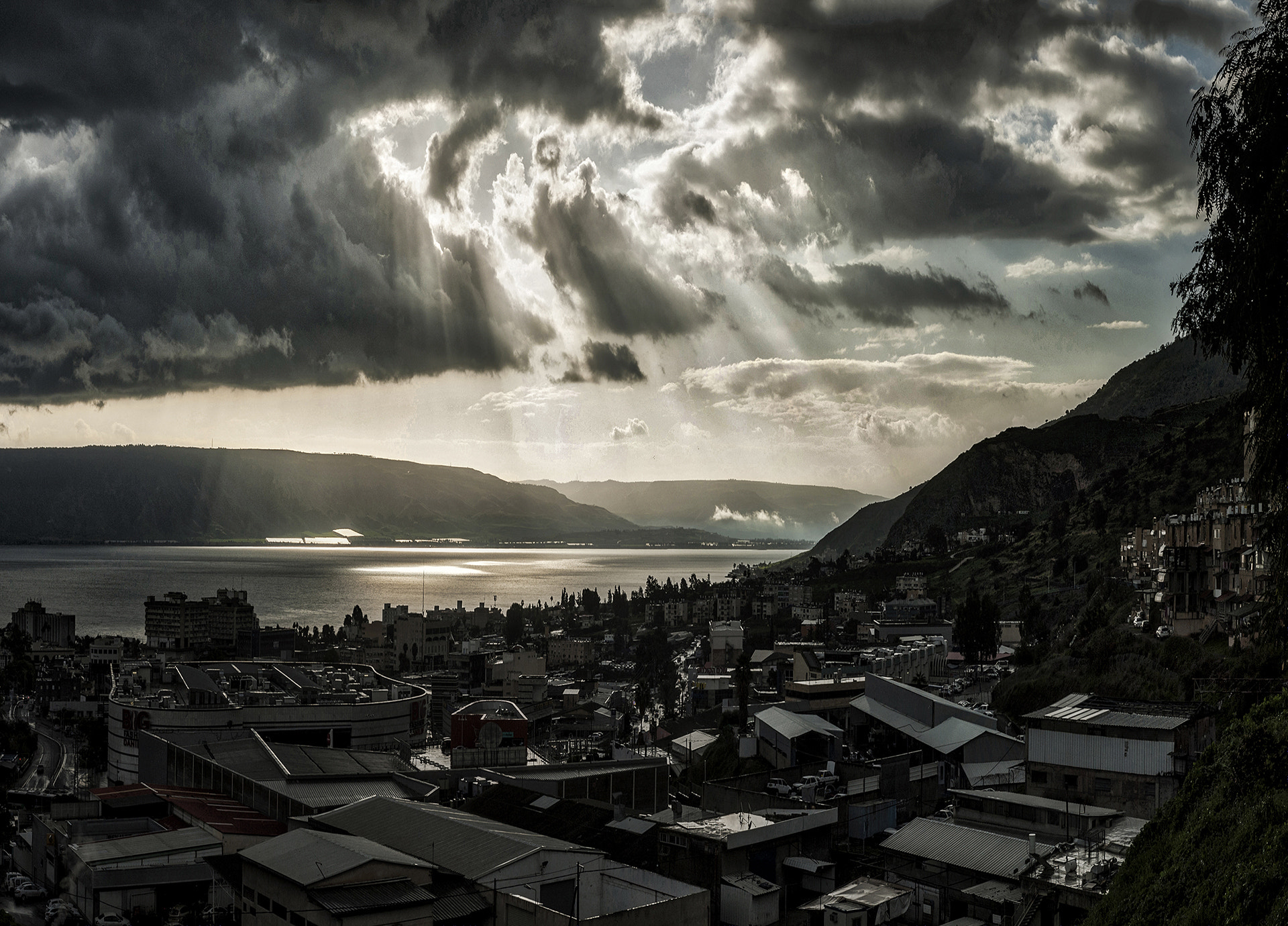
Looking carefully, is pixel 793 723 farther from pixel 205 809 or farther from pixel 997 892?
pixel 205 809

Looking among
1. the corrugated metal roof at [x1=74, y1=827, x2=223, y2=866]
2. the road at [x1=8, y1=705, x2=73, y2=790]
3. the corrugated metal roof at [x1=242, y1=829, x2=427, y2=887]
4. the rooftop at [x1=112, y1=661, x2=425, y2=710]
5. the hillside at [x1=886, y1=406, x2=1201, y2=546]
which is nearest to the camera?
the corrugated metal roof at [x1=242, y1=829, x2=427, y2=887]

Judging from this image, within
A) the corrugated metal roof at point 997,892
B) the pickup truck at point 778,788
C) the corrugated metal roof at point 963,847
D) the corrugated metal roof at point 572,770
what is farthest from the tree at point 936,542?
the corrugated metal roof at point 997,892

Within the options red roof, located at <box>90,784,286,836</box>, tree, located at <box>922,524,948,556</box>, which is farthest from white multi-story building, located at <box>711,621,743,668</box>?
red roof, located at <box>90,784,286,836</box>

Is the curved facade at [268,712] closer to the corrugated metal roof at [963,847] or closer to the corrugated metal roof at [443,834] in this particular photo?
the corrugated metal roof at [443,834]

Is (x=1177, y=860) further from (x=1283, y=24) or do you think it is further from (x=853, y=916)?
(x=853, y=916)

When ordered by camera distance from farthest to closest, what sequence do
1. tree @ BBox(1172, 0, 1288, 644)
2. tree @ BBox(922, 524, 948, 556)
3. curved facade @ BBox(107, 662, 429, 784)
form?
tree @ BBox(922, 524, 948, 556)
curved facade @ BBox(107, 662, 429, 784)
tree @ BBox(1172, 0, 1288, 644)

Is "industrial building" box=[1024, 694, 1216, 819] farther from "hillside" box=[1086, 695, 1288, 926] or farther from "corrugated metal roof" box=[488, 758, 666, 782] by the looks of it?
"hillside" box=[1086, 695, 1288, 926]
